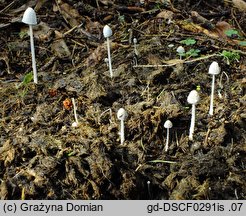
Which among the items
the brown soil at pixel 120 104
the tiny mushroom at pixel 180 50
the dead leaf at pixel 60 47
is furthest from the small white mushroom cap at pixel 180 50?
the dead leaf at pixel 60 47

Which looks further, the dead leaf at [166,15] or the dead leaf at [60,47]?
the dead leaf at [166,15]

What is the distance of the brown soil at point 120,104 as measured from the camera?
3078 mm

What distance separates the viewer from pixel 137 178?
3.11m

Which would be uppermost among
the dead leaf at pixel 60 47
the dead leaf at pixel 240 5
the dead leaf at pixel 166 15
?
the dead leaf at pixel 240 5

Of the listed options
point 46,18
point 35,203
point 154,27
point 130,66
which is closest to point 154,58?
point 130,66

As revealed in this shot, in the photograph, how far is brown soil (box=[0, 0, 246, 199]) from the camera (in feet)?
10.1

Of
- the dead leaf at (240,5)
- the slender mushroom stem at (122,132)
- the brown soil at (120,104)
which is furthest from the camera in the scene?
the dead leaf at (240,5)

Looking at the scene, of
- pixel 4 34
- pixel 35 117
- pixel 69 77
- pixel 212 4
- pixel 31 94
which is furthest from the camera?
pixel 212 4

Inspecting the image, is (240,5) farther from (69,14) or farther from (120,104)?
(120,104)

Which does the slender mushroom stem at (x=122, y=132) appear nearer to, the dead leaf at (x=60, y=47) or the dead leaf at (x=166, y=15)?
the dead leaf at (x=60, y=47)

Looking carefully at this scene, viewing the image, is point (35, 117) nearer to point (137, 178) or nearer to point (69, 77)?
point (69, 77)

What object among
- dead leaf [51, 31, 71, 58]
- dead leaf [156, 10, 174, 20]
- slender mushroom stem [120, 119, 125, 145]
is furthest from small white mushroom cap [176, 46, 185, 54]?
slender mushroom stem [120, 119, 125, 145]

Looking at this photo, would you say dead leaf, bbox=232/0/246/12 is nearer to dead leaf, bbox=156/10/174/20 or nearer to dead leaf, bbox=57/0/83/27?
dead leaf, bbox=156/10/174/20

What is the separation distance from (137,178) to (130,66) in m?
1.57
